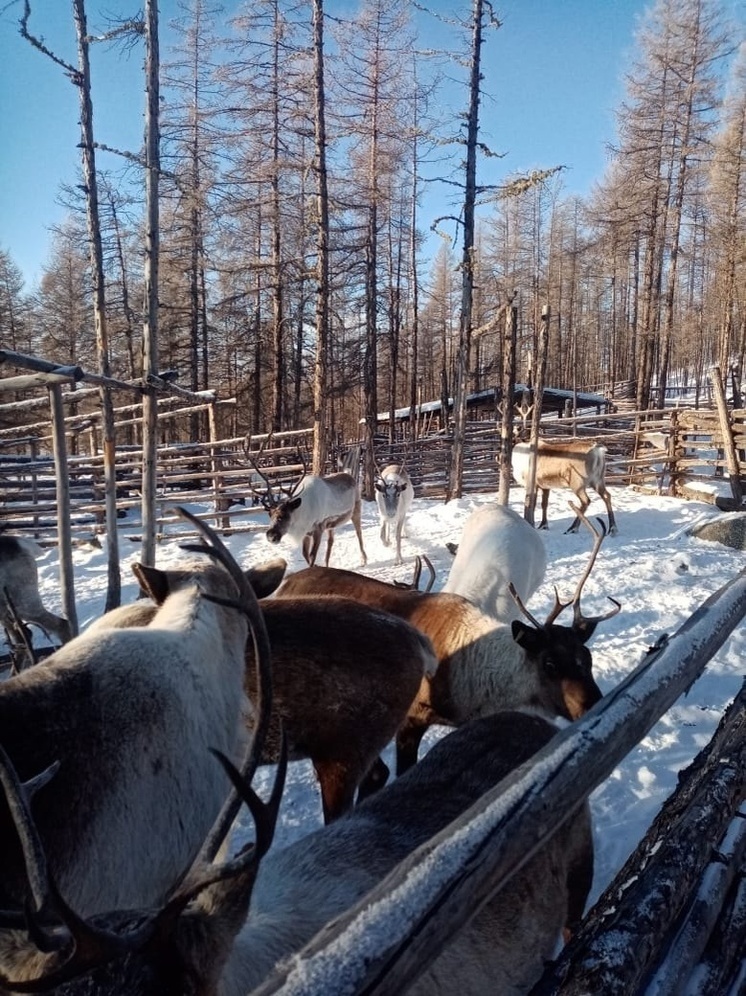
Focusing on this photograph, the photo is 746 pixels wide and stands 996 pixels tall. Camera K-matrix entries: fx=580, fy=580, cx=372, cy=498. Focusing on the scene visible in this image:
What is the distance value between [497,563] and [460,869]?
193 inches

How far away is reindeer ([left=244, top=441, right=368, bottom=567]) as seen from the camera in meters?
9.96

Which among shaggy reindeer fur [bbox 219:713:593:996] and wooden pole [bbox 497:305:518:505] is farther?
wooden pole [bbox 497:305:518:505]

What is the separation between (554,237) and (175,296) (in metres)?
22.3

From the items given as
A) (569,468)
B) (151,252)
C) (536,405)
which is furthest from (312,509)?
(569,468)

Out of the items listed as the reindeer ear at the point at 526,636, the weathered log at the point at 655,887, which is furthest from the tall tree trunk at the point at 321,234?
the weathered log at the point at 655,887

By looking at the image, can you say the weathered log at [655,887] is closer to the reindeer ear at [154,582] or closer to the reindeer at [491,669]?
the reindeer at [491,669]

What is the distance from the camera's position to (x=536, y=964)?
79.4 inches

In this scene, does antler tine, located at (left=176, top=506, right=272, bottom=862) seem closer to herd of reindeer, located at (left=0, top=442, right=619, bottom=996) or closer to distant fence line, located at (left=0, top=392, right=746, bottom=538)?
herd of reindeer, located at (left=0, top=442, right=619, bottom=996)

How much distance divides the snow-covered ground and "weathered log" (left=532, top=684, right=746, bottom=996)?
130 centimetres

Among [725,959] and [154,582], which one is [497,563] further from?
[725,959]

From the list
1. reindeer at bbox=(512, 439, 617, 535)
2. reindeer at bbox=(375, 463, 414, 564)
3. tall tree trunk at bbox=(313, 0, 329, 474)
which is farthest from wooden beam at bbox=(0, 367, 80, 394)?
reindeer at bbox=(512, 439, 617, 535)

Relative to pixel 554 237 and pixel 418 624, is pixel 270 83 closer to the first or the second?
pixel 418 624

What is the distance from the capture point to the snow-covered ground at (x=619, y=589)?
371 cm

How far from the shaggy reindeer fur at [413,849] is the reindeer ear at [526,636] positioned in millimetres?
1193
